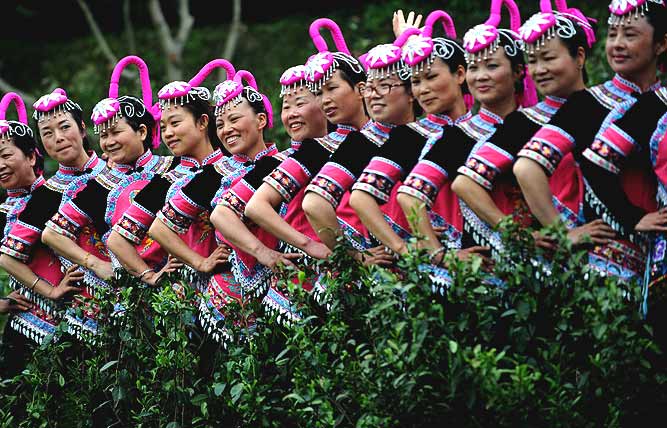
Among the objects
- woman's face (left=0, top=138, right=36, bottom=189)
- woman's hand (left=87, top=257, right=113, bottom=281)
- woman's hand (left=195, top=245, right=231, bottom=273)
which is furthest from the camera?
woman's face (left=0, top=138, right=36, bottom=189)

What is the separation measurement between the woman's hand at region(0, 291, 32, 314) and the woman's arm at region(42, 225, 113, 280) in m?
0.53

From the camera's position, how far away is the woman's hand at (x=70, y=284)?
21.6 ft

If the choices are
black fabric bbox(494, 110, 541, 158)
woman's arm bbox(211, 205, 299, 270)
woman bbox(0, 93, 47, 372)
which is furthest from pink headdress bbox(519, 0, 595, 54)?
woman bbox(0, 93, 47, 372)

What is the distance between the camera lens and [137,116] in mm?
6648

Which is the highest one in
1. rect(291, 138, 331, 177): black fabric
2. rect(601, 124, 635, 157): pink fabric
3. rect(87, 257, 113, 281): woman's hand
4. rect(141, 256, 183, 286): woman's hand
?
rect(601, 124, 635, 157): pink fabric

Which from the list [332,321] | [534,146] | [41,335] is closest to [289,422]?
[332,321]

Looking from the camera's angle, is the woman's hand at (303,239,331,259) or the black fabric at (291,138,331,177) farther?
the black fabric at (291,138,331,177)

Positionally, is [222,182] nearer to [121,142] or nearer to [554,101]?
[121,142]

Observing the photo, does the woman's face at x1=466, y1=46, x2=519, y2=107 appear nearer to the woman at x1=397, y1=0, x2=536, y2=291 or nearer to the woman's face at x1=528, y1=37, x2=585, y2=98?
the woman at x1=397, y1=0, x2=536, y2=291

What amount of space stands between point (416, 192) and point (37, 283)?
8.57ft

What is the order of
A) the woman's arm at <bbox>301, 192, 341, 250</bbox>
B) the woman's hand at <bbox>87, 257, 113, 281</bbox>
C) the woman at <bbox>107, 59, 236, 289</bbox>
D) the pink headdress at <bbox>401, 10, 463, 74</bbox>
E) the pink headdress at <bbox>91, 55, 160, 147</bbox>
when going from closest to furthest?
the pink headdress at <bbox>401, 10, 463, 74</bbox> < the woman's arm at <bbox>301, 192, 341, 250</bbox> < the woman at <bbox>107, 59, 236, 289</bbox> < the woman's hand at <bbox>87, 257, 113, 281</bbox> < the pink headdress at <bbox>91, 55, 160, 147</bbox>

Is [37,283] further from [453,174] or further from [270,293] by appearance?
[453,174]

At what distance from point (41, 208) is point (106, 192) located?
1.42 feet

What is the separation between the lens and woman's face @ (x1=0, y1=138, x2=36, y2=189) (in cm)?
693
